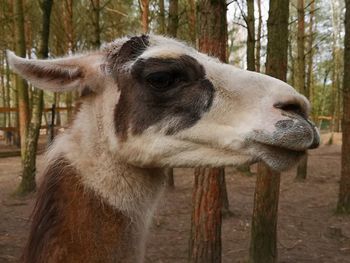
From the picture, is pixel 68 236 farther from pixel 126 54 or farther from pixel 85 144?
pixel 126 54

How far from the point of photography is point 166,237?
7184 mm

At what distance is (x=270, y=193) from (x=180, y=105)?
359cm

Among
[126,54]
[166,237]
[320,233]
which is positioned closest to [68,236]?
[126,54]

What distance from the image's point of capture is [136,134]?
2.31 m

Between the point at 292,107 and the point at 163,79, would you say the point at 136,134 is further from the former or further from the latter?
the point at 292,107

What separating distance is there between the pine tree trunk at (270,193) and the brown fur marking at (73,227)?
3.47 m

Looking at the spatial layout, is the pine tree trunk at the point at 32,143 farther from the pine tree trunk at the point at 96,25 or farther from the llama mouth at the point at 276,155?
the llama mouth at the point at 276,155

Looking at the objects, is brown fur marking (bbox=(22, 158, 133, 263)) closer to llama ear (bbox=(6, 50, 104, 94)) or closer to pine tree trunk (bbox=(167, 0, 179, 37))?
llama ear (bbox=(6, 50, 104, 94))

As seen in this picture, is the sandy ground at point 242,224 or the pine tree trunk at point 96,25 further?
the pine tree trunk at point 96,25

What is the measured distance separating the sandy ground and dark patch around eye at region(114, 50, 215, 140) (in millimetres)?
1783

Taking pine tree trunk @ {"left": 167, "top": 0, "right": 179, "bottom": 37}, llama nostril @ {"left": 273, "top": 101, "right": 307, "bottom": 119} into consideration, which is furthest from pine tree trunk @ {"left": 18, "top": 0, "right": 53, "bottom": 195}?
llama nostril @ {"left": 273, "top": 101, "right": 307, "bottom": 119}

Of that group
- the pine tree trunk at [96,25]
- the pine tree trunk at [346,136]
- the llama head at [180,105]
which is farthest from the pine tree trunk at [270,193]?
the pine tree trunk at [96,25]

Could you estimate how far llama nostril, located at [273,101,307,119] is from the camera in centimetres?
198

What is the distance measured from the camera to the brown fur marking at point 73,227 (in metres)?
2.23
